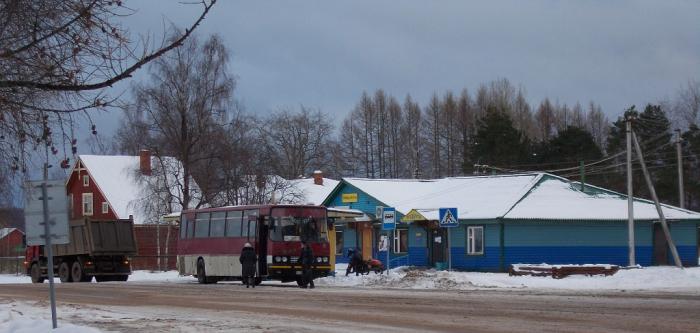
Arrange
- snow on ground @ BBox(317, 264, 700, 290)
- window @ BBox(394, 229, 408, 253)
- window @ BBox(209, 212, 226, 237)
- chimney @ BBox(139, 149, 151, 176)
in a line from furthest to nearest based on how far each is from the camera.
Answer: chimney @ BBox(139, 149, 151, 176)
window @ BBox(394, 229, 408, 253)
window @ BBox(209, 212, 226, 237)
snow on ground @ BBox(317, 264, 700, 290)

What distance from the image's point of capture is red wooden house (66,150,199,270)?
→ 56.3 metres

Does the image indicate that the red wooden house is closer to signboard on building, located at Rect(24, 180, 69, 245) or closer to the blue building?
the blue building

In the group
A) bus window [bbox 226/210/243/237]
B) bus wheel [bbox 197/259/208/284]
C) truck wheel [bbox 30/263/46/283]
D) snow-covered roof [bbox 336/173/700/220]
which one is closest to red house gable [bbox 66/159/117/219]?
truck wheel [bbox 30/263/46/283]

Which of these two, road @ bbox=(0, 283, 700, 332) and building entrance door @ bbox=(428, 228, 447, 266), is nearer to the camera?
road @ bbox=(0, 283, 700, 332)

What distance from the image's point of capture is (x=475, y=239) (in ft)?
158

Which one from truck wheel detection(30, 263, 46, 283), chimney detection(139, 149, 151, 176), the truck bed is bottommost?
truck wheel detection(30, 263, 46, 283)

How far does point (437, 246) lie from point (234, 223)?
15066mm

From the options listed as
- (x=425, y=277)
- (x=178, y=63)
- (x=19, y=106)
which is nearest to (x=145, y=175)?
(x=178, y=63)

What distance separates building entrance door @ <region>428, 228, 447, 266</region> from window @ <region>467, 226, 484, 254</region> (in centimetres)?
164

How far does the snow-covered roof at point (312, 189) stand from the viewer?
225ft

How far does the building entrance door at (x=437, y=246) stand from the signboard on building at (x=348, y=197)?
750 cm

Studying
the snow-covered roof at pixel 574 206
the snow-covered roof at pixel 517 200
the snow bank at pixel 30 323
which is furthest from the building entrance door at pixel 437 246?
the snow bank at pixel 30 323

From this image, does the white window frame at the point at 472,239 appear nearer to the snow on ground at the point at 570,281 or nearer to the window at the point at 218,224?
the snow on ground at the point at 570,281

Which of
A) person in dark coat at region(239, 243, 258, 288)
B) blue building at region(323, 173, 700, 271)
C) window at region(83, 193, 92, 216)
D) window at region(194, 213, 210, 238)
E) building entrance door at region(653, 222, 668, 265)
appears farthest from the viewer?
window at region(83, 193, 92, 216)
